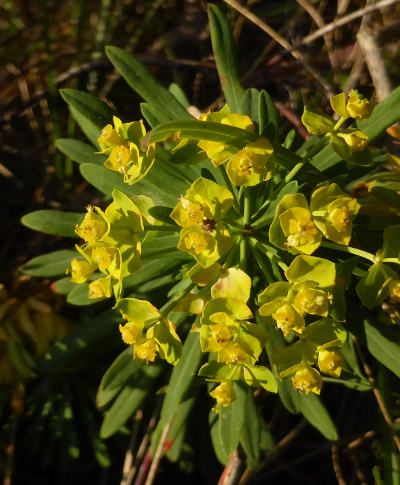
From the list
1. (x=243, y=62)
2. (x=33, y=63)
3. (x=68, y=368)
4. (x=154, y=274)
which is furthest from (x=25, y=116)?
(x=154, y=274)

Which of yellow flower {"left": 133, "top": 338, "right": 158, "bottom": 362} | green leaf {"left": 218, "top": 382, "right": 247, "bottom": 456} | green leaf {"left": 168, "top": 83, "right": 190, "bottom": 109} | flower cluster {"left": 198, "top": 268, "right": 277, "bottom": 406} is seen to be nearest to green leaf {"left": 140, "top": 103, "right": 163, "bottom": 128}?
green leaf {"left": 168, "top": 83, "right": 190, "bottom": 109}

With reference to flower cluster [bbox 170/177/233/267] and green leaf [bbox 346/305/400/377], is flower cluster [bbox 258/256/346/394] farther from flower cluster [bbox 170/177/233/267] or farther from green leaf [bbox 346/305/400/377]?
green leaf [bbox 346/305/400/377]

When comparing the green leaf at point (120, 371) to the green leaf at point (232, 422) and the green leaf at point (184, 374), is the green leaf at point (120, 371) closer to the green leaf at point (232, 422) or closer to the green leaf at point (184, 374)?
the green leaf at point (184, 374)

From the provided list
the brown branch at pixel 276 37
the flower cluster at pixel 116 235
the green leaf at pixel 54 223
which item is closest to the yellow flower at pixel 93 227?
the flower cluster at pixel 116 235

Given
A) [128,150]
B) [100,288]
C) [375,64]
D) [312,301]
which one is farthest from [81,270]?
[375,64]

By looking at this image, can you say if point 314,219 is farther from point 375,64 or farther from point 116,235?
point 375,64
